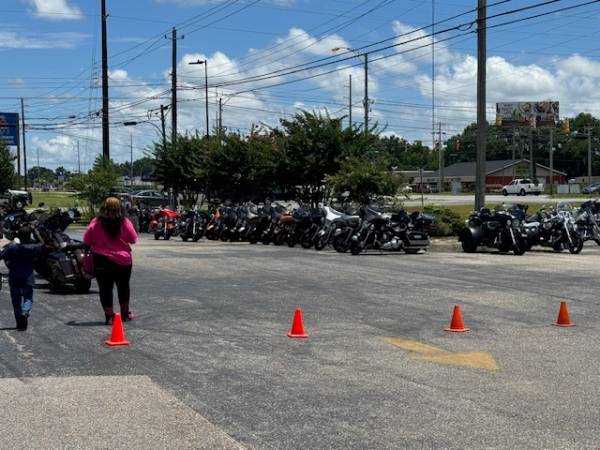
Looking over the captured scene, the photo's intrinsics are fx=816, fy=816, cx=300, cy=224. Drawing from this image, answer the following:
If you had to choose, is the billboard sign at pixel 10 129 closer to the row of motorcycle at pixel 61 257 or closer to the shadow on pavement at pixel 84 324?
the row of motorcycle at pixel 61 257

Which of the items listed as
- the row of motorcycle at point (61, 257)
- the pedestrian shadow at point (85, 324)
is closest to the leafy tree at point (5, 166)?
the row of motorcycle at point (61, 257)

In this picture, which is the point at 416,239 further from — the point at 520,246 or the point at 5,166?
the point at 5,166

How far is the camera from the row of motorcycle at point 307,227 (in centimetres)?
2155

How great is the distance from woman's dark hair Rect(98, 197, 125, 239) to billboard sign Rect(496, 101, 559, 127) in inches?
4542

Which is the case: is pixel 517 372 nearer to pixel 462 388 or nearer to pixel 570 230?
pixel 462 388

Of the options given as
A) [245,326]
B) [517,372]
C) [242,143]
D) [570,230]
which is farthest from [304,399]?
[242,143]

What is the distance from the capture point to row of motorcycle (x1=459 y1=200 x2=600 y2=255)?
21531 mm

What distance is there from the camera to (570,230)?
22.2 m

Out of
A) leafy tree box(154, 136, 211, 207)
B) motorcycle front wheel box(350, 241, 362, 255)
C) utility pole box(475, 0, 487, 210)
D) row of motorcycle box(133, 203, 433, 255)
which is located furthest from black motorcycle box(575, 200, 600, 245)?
leafy tree box(154, 136, 211, 207)

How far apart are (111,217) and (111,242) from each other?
1.01 feet

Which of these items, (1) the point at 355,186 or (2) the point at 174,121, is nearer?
(1) the point at 355,186

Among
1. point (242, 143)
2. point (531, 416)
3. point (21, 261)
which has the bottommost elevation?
point (531, 416)

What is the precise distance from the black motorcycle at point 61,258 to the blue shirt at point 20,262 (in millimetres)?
2944

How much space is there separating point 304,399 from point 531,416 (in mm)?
1769
